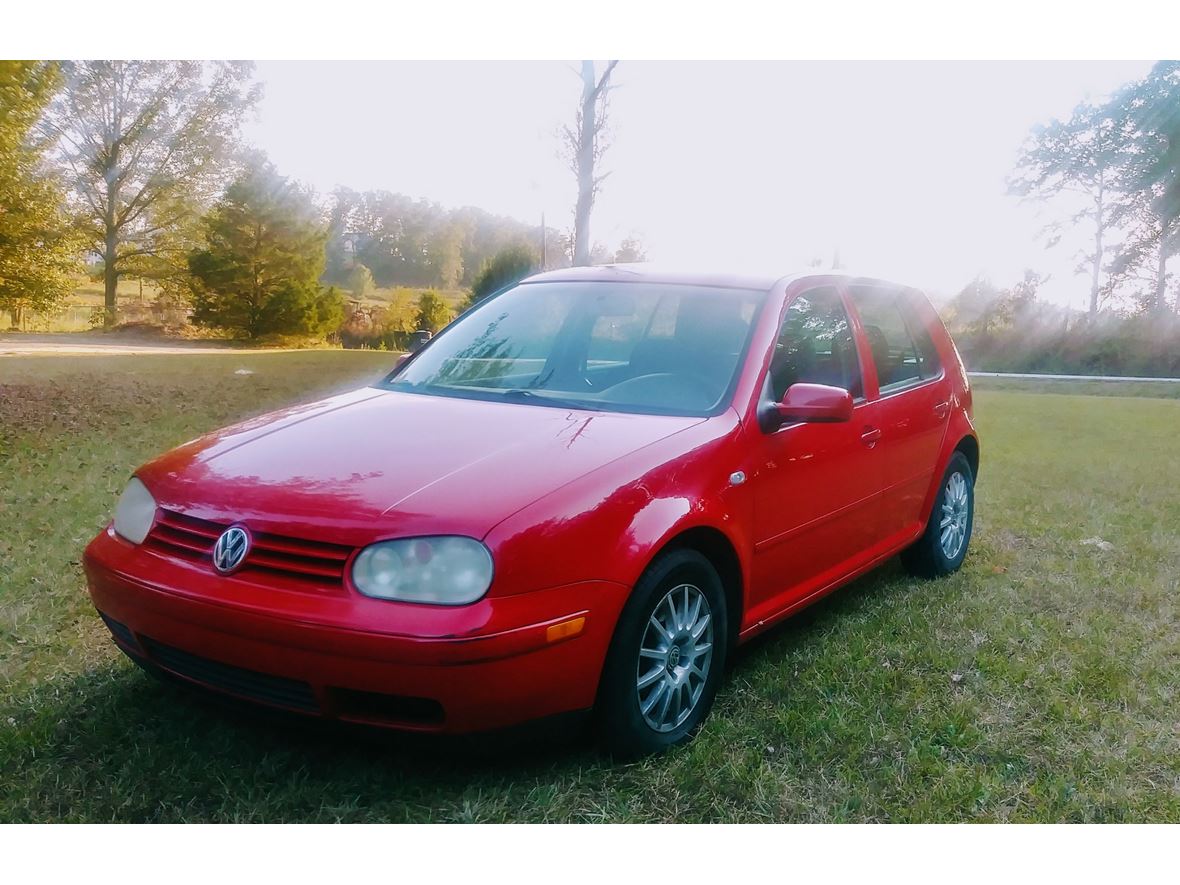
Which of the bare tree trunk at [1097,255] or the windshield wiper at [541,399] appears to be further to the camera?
the bare tree trunk at [1097,255]

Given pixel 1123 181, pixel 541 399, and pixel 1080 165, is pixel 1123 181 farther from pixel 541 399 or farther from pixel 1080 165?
pixel 541 399

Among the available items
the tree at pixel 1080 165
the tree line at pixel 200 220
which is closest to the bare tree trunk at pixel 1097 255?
the tree at pixel 1080 165

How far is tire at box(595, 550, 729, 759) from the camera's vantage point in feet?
9.75

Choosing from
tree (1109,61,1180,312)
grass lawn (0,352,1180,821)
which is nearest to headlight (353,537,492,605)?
grass lawn (0,352,1180,821)

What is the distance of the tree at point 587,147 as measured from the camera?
1302 centimetres

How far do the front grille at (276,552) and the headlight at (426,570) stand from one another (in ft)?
0.23

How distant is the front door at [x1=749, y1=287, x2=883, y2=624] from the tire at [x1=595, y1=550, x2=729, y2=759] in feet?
1.12

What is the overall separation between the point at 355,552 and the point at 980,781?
2053 mm

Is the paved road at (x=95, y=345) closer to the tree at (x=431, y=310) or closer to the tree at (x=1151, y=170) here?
the tree at (x=431, y=310)

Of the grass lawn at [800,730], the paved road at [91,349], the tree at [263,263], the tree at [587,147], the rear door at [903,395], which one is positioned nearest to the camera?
the grass lawn at [800,730]

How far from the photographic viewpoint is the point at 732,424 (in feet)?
11.6

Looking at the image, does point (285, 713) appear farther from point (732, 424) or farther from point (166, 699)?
point (732, 424)

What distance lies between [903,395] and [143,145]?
35.6ft
